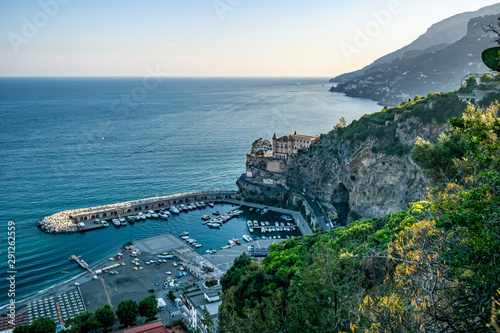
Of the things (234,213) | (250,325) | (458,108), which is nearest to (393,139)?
(458,108)

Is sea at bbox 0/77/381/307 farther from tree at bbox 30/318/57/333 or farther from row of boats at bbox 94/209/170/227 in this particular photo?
tree at bbox 30/318/57/333

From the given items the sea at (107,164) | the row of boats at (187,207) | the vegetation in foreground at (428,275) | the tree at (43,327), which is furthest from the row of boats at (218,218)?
the vegetation in foreground at (428,275)

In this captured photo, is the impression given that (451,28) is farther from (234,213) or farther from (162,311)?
(162,311)

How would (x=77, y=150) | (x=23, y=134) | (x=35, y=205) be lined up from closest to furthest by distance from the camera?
(x=35, y=205)
(x=77, y=150)
(x=23, y=134)

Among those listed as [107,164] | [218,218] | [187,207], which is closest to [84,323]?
[218,218]

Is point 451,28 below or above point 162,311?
above

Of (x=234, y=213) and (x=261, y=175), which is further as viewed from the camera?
(x=261, y=175)

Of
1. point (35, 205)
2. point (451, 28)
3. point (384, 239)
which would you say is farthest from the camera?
point (451, 28)

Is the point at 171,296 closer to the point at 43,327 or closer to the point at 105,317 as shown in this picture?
the point at 105,317

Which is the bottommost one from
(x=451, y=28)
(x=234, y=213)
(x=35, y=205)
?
(x=234, y=213)
